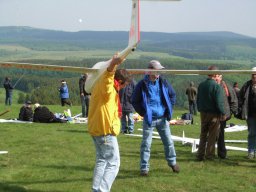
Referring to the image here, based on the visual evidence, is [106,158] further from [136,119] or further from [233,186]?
[136,119]

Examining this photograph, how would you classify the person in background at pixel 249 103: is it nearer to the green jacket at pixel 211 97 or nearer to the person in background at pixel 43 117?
the green jacket at pixel 211 97

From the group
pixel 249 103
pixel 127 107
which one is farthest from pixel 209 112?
pixel 127 107

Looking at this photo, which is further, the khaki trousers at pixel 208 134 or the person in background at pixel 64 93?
the person in background at pixel 64 93

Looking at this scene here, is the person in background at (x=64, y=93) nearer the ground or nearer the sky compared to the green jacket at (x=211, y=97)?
nearer the ground

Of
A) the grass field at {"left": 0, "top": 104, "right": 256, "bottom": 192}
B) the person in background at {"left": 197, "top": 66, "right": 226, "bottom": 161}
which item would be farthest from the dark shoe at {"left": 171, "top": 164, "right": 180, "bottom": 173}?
the person in background at {"left": 197, "top": 66, "right": 226, "bottom": 161}

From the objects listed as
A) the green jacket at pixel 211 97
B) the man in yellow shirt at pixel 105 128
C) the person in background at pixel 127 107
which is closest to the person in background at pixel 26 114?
the person in background at pixel 127 107

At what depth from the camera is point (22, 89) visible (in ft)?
250

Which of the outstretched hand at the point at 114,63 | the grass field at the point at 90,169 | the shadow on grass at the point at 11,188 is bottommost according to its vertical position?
the grass field at the point at 90,169

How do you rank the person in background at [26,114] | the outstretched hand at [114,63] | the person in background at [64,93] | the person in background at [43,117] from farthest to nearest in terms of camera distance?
the person in background at [64,93] < the person in background at [26,114] < the person in background at [43,117] < the outstretched hand at [114,63]

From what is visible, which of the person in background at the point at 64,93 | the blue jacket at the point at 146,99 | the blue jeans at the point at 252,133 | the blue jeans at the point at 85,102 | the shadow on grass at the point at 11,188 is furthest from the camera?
the person in background at the point at 64,93

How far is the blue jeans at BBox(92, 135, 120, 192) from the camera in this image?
6297 mm

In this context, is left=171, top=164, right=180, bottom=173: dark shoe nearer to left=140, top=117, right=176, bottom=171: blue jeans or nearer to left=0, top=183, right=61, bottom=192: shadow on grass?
left=140, top=117, right=176, bottom=171: blue jeans

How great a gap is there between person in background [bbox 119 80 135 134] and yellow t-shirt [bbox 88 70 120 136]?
8.47 metres

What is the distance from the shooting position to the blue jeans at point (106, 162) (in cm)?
630
